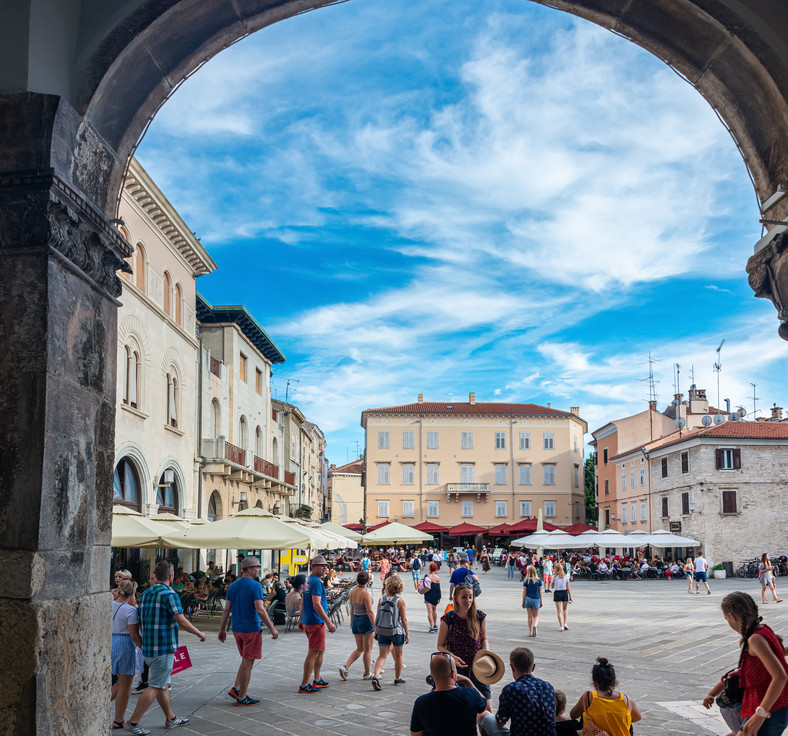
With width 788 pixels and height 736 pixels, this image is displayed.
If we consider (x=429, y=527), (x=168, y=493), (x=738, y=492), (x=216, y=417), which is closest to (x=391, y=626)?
(x=168, y=493)

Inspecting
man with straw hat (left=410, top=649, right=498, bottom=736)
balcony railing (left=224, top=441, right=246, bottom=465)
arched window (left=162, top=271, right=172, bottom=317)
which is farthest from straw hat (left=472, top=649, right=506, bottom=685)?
balcony railing (left=224, top=441, right=246, bottom=465)

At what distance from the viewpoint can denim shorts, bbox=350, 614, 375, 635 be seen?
10383mm

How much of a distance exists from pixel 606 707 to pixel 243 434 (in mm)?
31227

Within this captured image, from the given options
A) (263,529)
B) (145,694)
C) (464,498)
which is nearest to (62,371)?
(145,694)

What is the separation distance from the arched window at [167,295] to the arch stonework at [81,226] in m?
19.0

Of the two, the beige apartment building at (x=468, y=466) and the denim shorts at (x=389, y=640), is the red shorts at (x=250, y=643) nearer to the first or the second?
the denim shorts at (x=389, y=640)

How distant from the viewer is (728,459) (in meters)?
39.0

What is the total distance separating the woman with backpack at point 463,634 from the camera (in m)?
7.01

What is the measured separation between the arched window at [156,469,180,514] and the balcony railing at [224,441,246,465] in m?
3.29

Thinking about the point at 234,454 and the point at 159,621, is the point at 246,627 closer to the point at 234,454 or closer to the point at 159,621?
the point at 159,621

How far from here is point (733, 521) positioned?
126ft

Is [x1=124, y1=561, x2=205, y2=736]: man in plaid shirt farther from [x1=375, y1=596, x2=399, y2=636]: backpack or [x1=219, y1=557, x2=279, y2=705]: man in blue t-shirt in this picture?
[x1=375, y1=596, x2=399, y2=636]: backpack

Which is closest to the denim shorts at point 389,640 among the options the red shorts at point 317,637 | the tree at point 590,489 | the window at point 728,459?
the red shorts at point 317,637

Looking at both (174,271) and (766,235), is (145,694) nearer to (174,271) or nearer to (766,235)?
(766,235)
